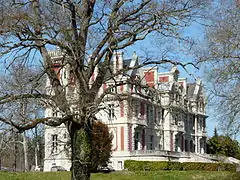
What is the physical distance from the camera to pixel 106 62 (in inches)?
458

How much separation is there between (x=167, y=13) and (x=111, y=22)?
1.37 metres

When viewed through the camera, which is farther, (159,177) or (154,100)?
(159,177)

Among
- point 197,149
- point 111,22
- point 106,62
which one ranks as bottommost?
point 197,149

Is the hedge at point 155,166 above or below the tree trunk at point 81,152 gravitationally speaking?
below

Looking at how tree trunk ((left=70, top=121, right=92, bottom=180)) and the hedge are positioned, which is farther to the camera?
the hedge

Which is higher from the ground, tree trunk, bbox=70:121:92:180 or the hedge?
tree trunk, bbox=70:121:92:180

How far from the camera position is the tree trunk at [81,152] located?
449 inches

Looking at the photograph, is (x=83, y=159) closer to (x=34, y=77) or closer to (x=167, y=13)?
(x=34, y=77)

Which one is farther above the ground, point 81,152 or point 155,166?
point 81,152

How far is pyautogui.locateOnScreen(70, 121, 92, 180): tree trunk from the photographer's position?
37.4ft

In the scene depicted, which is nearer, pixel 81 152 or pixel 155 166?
pixel 81 152

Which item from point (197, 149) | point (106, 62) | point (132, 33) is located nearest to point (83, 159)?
point (106, 62)

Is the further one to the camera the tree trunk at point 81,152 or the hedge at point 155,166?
the hedge at point 155,166

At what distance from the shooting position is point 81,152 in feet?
37.6
